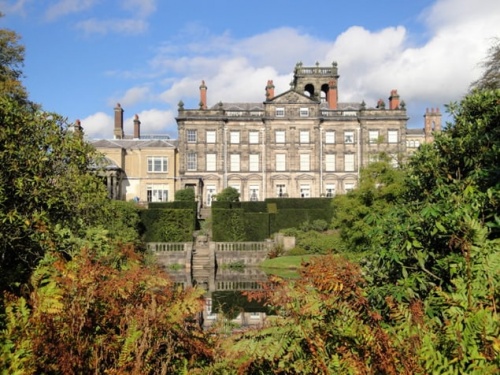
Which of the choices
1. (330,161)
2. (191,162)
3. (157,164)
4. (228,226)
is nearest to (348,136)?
(330,161)

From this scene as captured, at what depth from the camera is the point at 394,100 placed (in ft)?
174

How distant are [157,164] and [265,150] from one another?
11967 millimetres

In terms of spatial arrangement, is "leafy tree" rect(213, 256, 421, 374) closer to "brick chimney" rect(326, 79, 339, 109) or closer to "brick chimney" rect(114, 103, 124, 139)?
"brick chimney" rect(326, 79, 339, 109)

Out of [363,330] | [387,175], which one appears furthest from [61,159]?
[387,175]

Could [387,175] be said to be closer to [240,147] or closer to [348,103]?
[240,147]

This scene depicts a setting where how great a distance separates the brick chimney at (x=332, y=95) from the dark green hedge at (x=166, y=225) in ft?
79.4

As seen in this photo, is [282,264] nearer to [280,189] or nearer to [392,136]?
[280,189]

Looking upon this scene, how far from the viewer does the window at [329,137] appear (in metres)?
51.5

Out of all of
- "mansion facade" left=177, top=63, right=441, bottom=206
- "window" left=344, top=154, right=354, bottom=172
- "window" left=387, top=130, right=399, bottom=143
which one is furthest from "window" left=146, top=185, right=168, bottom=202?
"window" left=387, top=130, right=399, bottom=143

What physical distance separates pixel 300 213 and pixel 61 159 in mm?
29879

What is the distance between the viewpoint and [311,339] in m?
4.22

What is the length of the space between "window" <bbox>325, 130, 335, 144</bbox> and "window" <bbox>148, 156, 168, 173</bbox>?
17.9m

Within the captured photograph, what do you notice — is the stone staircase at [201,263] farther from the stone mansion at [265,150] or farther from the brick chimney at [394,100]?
the brick chimney at [394,100]

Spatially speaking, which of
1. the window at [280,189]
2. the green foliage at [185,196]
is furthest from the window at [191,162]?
the window at [280,189]
